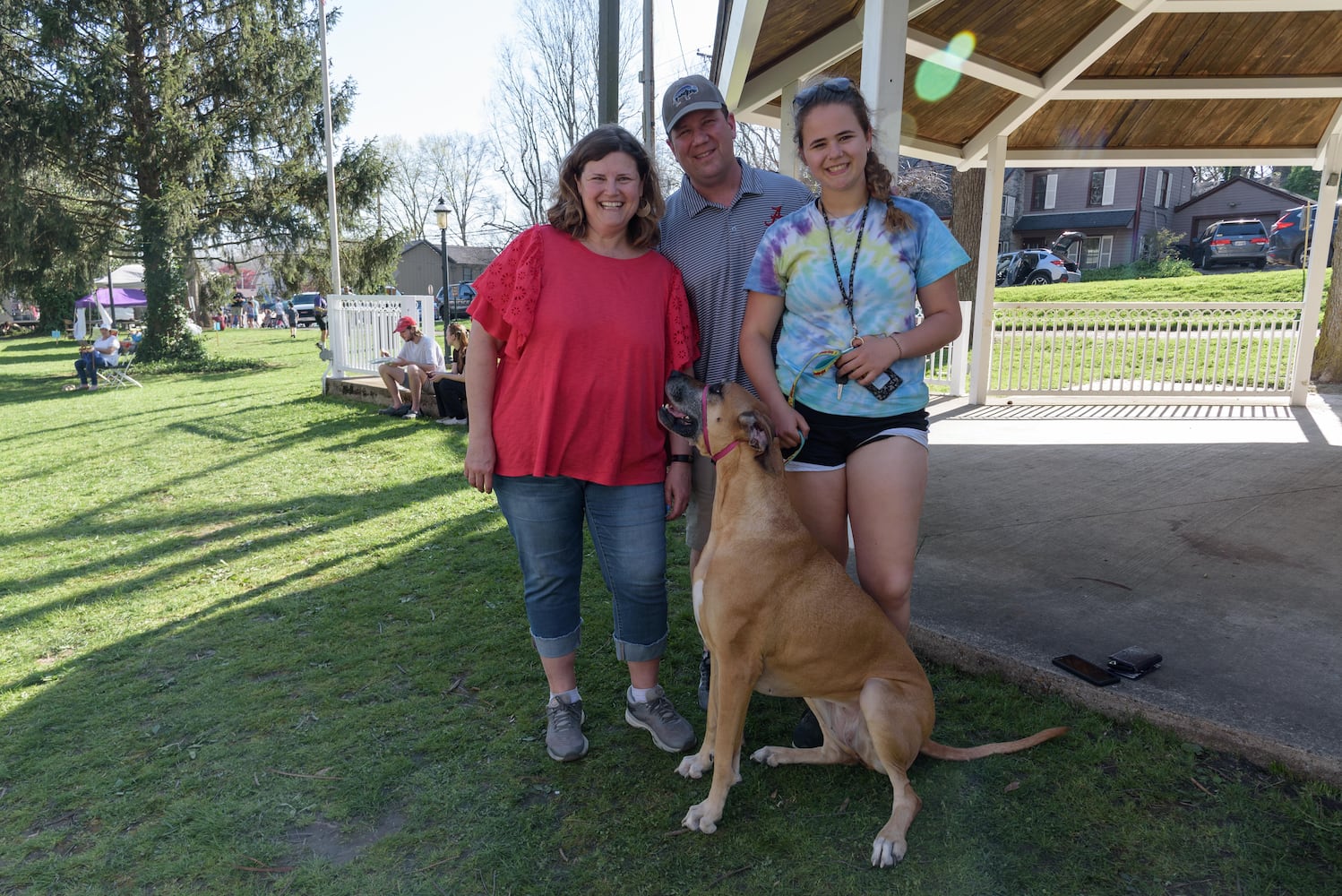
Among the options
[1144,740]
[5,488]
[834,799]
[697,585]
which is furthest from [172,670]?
[5,488]

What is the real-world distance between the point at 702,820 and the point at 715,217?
198 cm

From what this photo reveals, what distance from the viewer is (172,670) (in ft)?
12.0

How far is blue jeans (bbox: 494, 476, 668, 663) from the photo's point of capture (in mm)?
2756

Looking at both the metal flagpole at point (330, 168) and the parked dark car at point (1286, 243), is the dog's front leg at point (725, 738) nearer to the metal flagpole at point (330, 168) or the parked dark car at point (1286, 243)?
the metal flagpole at point (330, 168)

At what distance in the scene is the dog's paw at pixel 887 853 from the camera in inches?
89.4

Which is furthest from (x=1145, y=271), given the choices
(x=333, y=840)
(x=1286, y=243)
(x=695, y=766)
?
(x=333, y=840)

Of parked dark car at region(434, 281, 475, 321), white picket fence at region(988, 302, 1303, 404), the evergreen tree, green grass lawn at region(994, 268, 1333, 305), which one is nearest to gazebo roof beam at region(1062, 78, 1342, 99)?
white picket fence at region(988, 302, 1303, 404)

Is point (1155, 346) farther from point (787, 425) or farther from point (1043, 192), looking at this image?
point (1043, 192)

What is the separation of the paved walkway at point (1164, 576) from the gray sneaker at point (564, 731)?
1.49 metres

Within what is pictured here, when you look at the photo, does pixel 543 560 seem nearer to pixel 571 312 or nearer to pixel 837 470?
pixel 571 312

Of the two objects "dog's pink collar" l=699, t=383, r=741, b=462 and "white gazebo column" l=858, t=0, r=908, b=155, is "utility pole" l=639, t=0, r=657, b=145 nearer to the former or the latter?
"white gazebo column" l=858, t=0, r=908, b=155

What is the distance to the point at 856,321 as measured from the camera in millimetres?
2426

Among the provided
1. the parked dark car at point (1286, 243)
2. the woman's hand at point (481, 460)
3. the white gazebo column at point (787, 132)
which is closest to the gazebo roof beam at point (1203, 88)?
the white gazebo column at point (787, 132)

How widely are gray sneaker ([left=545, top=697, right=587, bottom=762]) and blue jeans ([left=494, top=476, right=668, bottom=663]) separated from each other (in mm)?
194
